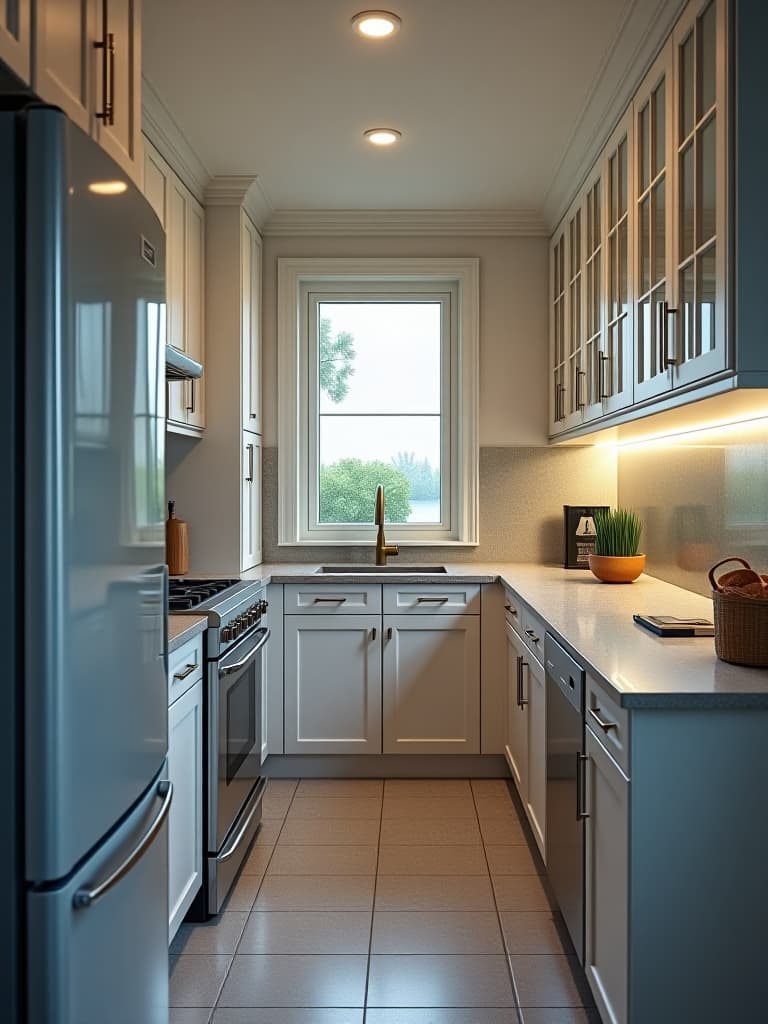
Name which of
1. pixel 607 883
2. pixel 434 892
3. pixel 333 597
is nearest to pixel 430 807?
pixel 434 892

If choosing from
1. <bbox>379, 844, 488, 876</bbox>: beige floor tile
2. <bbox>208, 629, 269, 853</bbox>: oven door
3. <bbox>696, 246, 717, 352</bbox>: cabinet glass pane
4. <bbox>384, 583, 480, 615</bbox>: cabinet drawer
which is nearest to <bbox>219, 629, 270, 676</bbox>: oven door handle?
<bbox>208, 629, 269, 853</bbox>: oven door

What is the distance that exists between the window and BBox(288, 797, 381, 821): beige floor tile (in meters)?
1.31

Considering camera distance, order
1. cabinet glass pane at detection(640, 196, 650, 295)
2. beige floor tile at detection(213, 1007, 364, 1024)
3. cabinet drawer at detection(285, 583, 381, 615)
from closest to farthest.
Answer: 1. beige floor tile at detection(213, 1007, 364, 1024)
2. cabinet glass pane at detection(640, 196, 650, 295)
3. cabinet drawer at detection(285, 583, 381, 615)

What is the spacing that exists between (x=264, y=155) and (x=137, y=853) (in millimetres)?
2931

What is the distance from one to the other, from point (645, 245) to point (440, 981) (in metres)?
2.10

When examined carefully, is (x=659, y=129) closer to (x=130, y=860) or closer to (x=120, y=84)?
(x=120, y=84)

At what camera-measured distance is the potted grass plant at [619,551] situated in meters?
3.62

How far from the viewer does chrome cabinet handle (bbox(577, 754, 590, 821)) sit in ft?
7.11

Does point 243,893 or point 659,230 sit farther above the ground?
point 659,230

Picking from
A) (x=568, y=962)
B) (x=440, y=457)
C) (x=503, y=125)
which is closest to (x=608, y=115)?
(x=503, y=125)

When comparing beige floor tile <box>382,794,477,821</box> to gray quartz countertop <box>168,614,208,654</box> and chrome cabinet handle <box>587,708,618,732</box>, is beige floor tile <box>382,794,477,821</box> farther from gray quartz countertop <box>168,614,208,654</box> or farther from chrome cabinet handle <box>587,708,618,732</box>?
chrome cabinet handle <box>587,708,618,732</box>

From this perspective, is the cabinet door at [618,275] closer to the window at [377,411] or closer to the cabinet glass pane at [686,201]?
the cabinet glass pane at [686,201]

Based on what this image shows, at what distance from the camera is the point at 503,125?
11.0ft

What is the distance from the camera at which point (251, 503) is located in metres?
4.26
